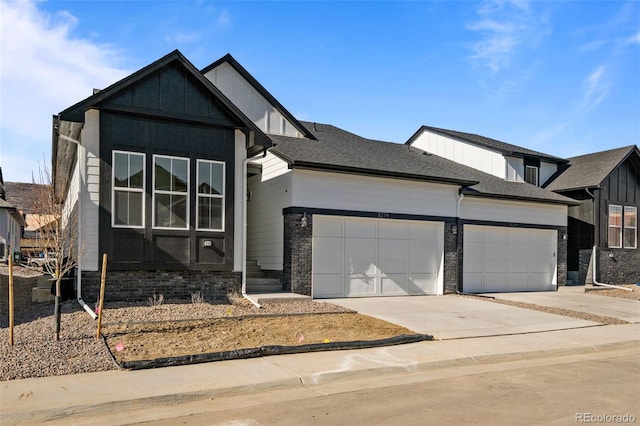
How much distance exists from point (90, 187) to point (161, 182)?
62.9 inches

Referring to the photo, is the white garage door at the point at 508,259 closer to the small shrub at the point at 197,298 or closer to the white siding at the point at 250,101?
the white siding at the point at 250,101

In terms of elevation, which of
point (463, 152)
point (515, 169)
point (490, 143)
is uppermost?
point (490, 143)

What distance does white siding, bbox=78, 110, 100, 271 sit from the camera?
1245cm

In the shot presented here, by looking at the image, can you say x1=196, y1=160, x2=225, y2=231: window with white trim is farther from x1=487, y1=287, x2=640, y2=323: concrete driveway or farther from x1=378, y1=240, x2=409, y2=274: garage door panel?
x1=487, y1=287, x2=640, y2=323: concrete driveway

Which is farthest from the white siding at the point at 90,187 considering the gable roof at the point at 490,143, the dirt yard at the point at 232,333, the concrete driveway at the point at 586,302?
the gable roof at the point at 490,143

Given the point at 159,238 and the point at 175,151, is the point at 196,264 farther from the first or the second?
the point at 175,151

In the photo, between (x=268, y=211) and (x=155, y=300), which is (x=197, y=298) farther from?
(x=268, y=211)

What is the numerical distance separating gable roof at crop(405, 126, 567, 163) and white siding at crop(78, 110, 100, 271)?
16.9m

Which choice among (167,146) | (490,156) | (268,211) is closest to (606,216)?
(490,156)

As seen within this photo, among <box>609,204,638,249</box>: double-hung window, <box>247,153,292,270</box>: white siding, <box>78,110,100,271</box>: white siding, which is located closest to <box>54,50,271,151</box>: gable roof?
<box>78,110,100,271</box>: white siding

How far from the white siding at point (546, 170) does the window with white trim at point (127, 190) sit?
19.0m

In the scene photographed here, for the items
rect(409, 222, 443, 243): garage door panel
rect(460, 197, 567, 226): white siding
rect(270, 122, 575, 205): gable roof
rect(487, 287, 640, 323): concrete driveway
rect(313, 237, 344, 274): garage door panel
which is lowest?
rect(487, 287, 640, 323): concrete driveway

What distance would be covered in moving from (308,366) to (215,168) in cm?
700

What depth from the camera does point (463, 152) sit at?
25.3 meters
